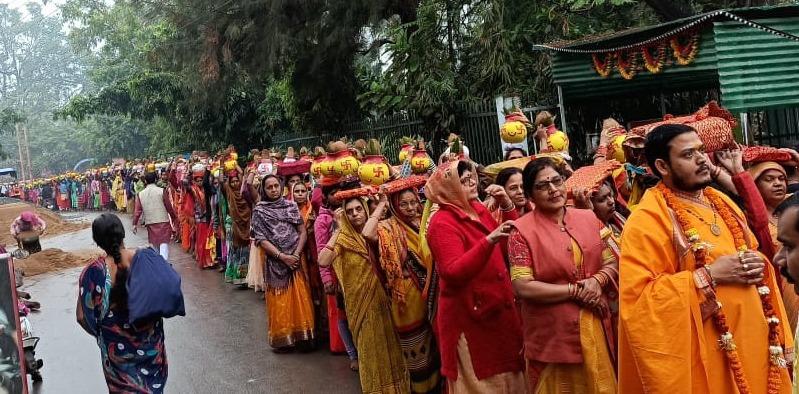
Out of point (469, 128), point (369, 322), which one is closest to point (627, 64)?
point (469, 128)

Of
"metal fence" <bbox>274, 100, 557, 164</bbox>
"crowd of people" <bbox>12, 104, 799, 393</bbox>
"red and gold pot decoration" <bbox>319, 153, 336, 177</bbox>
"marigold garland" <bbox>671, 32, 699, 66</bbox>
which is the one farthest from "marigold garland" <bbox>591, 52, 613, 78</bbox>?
"red and gold pot decoration" <bbox>319, 153, 336, 177</bbox>

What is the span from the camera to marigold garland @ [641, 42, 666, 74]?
27.4 feet

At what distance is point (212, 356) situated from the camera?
798 centimetres

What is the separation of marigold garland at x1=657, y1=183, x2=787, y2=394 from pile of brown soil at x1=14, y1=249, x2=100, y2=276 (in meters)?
15.3

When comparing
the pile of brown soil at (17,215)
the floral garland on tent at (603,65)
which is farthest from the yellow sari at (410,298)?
the pile of brown soil at (17,215)

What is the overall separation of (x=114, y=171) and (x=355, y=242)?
32.5 meters

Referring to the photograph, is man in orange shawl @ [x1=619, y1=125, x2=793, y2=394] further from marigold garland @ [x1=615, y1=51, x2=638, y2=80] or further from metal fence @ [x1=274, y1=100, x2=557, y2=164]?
metal fence @ [x1=274, y1=100, x2=557, y2=164]

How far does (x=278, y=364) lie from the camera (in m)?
7.48

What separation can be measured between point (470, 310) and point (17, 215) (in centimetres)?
2568

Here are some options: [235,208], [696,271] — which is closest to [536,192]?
[696,271]

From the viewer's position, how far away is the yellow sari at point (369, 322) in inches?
221

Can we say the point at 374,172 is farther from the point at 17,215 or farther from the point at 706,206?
the point at 17,215

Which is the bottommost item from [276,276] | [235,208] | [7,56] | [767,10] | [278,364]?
[278,364]

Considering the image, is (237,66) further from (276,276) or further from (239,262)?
(276,276)
